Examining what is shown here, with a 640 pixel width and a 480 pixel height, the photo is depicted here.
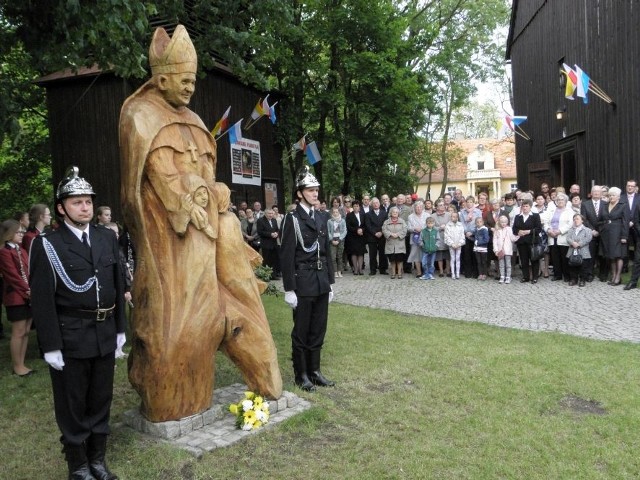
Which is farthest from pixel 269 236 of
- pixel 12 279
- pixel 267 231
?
pixel 12 279

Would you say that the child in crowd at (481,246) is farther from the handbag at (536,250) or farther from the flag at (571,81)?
the flag at (571,81)

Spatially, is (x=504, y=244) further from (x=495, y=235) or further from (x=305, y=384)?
(x=305, y=384)

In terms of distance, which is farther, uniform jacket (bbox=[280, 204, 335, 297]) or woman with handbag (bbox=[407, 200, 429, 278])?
woman with handbag (bbox=[407, 200, 429, 278])

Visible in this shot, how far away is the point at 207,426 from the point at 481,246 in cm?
977

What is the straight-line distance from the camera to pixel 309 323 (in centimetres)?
616

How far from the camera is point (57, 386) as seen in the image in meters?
4.04

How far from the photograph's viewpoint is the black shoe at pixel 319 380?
6.21 metres

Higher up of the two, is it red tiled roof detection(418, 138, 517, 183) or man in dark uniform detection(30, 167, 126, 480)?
red tiled roof detection(418, 138, 517, 183)

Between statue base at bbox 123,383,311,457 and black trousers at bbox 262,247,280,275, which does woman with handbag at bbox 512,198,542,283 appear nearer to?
black trousers at bbox 262,247,280,275

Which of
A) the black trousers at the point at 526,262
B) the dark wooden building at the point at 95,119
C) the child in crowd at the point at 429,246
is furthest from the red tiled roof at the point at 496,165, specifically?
the black trousers at the point at 526,262

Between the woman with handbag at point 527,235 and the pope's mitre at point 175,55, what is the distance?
9.61 m

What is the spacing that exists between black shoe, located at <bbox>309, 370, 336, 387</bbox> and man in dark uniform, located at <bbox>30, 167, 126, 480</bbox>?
250 centimetres

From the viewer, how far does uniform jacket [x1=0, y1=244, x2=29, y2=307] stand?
7.00 metres

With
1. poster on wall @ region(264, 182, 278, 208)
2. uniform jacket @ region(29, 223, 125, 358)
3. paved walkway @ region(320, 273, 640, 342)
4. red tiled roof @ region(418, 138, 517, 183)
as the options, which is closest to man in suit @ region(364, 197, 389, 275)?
paved walkway @ region(320, 273, 640, 342)
